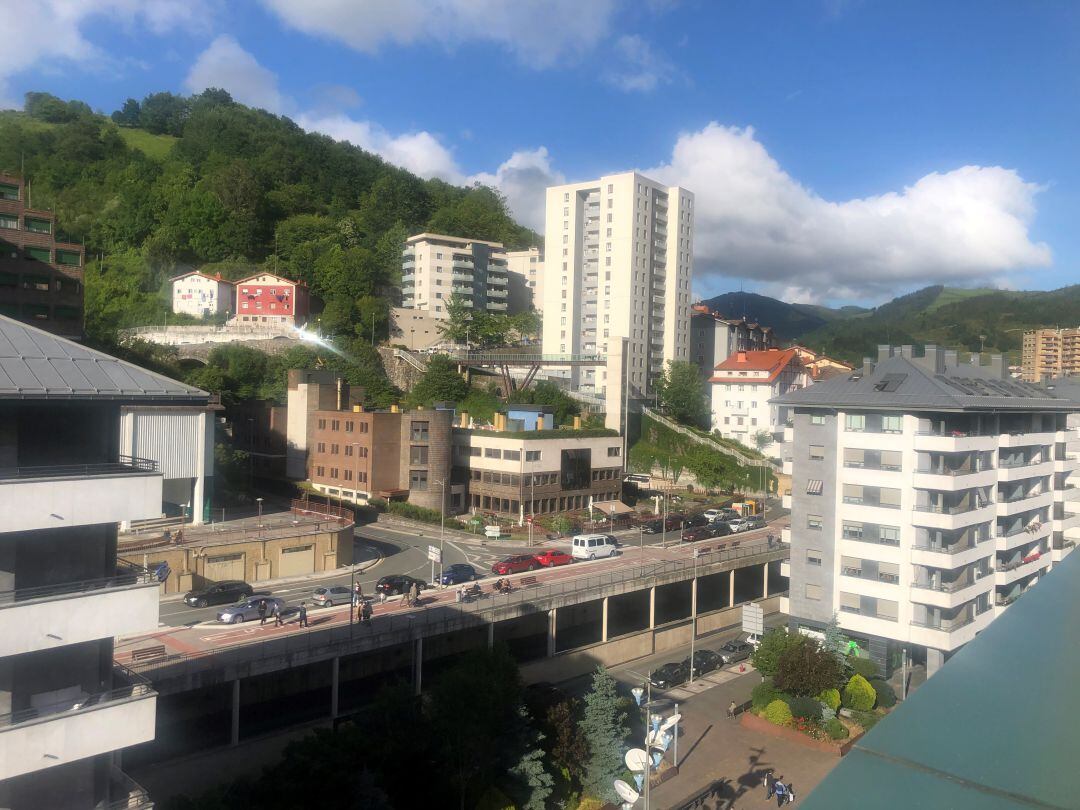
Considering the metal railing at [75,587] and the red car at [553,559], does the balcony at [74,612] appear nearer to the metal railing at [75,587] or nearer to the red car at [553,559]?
the metal railing at [75,587]

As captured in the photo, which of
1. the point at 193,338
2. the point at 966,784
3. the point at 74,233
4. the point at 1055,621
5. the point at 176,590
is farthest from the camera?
the point at 74,233

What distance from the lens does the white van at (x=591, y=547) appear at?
38.8 metres

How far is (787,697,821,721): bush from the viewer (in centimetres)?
2648

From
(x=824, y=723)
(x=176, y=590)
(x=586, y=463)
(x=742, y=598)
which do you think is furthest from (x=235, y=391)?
(x=824, y=723)

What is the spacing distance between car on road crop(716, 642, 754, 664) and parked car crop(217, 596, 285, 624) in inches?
709

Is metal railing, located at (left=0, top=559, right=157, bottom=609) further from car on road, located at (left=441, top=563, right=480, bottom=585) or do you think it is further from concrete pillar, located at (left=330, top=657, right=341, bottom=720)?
car on road, located at (left=441, top=563, right=480, bottom=585)

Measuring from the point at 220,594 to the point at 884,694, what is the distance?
24333mm

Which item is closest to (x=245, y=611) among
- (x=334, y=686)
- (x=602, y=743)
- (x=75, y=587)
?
(x=334, y=686)

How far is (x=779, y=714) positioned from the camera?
2680cm

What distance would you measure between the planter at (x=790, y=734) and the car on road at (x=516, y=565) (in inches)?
464

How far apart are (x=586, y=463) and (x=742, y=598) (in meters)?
13.8

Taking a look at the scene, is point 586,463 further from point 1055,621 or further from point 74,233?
point 74,233

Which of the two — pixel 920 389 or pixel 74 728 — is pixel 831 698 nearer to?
pixel 920 389

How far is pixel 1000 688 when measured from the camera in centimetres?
227
